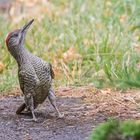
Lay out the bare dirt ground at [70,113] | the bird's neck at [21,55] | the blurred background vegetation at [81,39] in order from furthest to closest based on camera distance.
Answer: the blurred background vegetation at [81,39]
the bird's neck at [21,55]
the bare dirt ground at [70,113]

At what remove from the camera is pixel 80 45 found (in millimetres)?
8875

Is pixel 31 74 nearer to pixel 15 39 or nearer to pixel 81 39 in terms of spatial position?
pixel 15 39

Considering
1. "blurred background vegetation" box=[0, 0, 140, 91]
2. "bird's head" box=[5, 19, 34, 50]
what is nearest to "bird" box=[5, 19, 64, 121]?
"bird's head" box=[5, 19, 34, 50]

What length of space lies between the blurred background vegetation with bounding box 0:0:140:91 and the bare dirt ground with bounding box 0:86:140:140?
29 cm

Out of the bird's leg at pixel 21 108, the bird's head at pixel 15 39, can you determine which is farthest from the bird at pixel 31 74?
the bird's leg at pixel 21 108

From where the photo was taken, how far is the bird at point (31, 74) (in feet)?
18.8

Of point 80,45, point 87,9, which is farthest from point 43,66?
point 87,9

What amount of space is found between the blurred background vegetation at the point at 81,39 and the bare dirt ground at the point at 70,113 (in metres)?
0.29

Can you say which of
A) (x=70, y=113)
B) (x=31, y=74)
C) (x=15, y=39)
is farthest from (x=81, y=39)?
(x=31, y=74)

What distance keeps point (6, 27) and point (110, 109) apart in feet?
13.5

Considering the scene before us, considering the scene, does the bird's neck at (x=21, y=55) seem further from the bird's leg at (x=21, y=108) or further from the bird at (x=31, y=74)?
the bird's leg at (x=21, y=108)

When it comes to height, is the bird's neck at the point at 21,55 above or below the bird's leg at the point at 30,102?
above

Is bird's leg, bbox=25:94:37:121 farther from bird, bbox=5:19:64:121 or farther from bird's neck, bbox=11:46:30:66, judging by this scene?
bird's neck, bbox=11:46:30:66

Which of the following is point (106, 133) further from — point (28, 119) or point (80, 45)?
point (80, 45)
